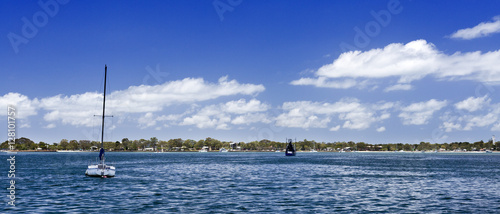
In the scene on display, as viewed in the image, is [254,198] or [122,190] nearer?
[254,198]

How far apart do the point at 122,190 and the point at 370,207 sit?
111ft

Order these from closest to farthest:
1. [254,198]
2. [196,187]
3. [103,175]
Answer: [254,198], [196,187], [103,175]

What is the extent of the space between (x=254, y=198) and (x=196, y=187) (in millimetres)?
14996

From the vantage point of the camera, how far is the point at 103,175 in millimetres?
73500

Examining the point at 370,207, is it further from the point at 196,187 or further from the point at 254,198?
the point at 196,187

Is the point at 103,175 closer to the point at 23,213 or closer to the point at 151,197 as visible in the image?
the point at 151,197

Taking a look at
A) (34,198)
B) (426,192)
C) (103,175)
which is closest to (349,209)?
(426,192)

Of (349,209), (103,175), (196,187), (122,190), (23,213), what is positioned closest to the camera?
(23,213)

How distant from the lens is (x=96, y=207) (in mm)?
41844

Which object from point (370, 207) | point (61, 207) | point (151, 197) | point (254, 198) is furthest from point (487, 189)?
point (61, 207)

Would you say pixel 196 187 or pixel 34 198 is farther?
pixel 196 187

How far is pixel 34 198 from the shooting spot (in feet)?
158

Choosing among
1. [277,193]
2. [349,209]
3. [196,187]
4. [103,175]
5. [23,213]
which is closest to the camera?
[23,213]

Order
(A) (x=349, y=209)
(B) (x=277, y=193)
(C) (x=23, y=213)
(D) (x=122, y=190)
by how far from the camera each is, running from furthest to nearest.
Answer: (D) (x=122, y=190) < (B) (x=277, y=193) < (A) (x=349, y=209) < (C) (x=23, y=213)
